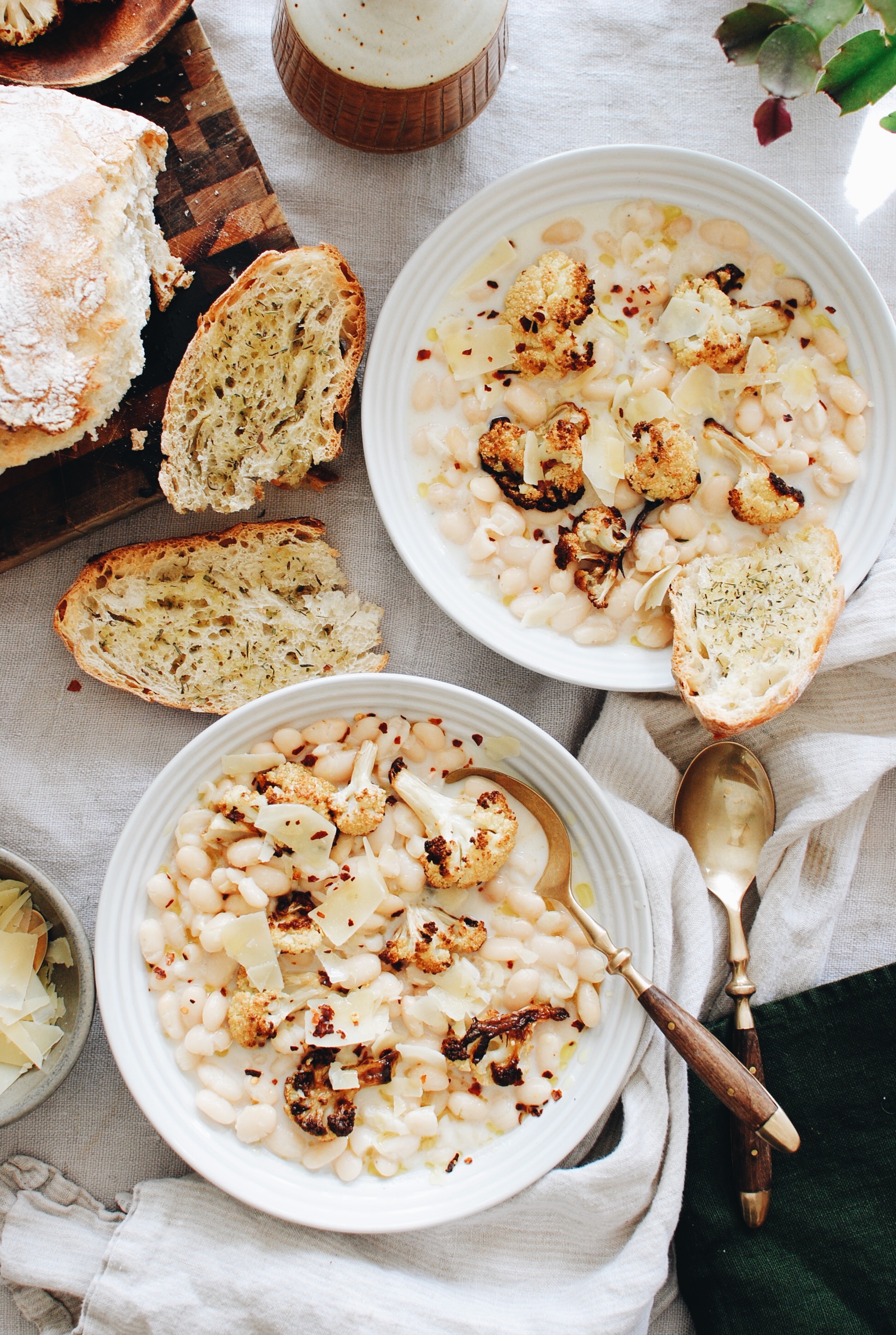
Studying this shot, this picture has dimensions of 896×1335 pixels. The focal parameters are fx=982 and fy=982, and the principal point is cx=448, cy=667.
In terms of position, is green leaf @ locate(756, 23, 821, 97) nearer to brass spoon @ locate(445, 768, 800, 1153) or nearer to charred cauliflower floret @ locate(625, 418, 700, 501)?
charred cauliflower floret @ locate(625, 418, 700, 501)

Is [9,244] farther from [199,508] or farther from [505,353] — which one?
[505,353]

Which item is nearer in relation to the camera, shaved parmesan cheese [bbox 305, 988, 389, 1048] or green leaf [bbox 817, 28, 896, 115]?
green leaf [bbox 817, 28, 896, 115]

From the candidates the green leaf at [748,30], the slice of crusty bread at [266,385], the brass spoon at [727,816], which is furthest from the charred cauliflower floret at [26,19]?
the brass spoon at [727,816]

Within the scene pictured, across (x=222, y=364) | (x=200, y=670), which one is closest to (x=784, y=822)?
(x=200, y=670)

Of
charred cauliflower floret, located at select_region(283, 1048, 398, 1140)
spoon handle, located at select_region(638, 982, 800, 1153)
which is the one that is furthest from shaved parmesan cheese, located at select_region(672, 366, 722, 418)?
charred cauliflower floret, located at select_region(283, 1048, 398, 1140)

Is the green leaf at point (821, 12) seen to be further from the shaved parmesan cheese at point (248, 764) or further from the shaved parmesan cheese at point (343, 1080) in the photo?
the shaved parmesan cheese at point (343, 1080)

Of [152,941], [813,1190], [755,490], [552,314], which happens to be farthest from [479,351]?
[813,1190]

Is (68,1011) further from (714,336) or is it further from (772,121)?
(772,121)
